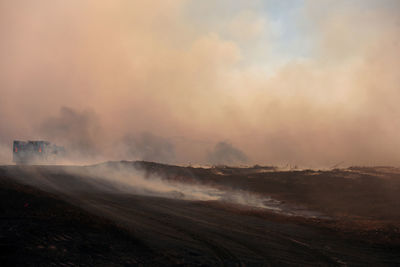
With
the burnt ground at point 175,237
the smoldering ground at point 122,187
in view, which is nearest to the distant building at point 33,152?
the smoldering ground at point 122,187

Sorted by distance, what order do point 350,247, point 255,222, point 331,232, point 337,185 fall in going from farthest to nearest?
point 337,185 < point 255,222 < point 331,232 < point 350,247

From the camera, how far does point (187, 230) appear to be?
591 inches

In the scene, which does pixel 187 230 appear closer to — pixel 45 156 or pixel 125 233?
pixel 125 233

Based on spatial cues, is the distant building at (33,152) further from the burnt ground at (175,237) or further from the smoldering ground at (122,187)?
the burnt ground at (175,237)

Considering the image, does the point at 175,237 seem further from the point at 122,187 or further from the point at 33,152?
the point at 33,152

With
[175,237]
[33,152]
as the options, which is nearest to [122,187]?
[175,237]

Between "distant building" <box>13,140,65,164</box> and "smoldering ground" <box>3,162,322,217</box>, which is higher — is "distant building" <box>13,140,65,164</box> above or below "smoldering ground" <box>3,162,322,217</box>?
above

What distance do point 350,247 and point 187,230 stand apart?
7727 mm

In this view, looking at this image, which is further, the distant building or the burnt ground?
the distant building

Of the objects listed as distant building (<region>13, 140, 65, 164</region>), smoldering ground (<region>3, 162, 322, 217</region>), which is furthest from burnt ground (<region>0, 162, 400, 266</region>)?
distant building (<region>13, 140, 65, 164</region>)

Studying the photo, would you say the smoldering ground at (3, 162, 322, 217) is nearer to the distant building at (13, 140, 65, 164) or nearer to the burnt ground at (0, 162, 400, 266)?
the burnt ground at (0, 162, 400, 266)

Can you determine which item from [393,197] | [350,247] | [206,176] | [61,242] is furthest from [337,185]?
[61,242]

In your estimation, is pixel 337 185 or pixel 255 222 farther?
pixel 337 185

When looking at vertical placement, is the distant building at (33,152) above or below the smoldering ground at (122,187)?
above
